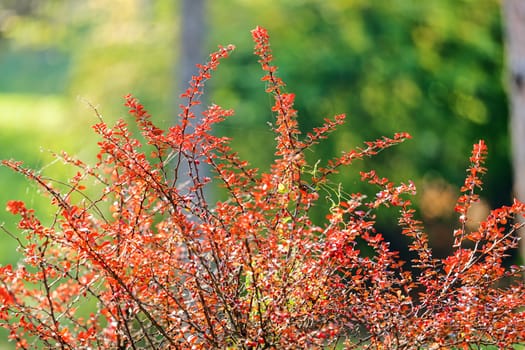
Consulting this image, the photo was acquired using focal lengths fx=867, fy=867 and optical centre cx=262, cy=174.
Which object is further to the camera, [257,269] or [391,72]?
[391,72]

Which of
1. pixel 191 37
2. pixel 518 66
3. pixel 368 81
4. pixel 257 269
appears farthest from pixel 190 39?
pixel 257 269

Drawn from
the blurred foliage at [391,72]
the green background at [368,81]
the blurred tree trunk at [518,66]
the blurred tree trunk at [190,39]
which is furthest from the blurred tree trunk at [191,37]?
the blurred tree trunk at [518,66]

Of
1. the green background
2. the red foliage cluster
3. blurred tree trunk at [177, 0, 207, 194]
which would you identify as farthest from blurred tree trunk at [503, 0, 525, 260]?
the red foliage cluster

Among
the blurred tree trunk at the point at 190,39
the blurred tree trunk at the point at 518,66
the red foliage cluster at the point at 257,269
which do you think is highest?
the blurred tree trunk at the point at 190,39

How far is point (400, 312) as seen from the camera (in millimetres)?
1964

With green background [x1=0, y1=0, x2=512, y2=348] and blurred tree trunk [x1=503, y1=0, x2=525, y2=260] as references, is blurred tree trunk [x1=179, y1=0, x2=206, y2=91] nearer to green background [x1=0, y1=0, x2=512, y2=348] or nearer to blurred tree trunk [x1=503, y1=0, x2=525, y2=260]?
green background [x1=0, y1=0, x2=512, y2=348]

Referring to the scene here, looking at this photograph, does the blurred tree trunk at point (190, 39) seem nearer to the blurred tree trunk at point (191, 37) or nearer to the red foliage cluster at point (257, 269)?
the blurred tree trunk at point (191, 37)

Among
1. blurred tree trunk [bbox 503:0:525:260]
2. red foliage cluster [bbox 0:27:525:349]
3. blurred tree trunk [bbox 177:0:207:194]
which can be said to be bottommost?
red foliage cluster [bbox 0:27:525:349]

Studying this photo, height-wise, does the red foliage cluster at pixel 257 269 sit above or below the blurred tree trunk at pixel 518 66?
below

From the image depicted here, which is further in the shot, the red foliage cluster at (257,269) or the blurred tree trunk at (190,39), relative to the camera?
the blurred tree trunk at (190,39)

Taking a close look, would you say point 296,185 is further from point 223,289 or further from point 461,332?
point 461,332

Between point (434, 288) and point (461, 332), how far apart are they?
14 centimetres

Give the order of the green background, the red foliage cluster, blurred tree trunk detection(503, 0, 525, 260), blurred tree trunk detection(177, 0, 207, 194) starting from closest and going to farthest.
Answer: the red foliage cluster < blurred tree trunk detection(503, 0, 525, 260) < blurred tree trunk detection(177, 0, 207, 194) < the green background

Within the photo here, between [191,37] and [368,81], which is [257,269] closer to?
[191,37]
